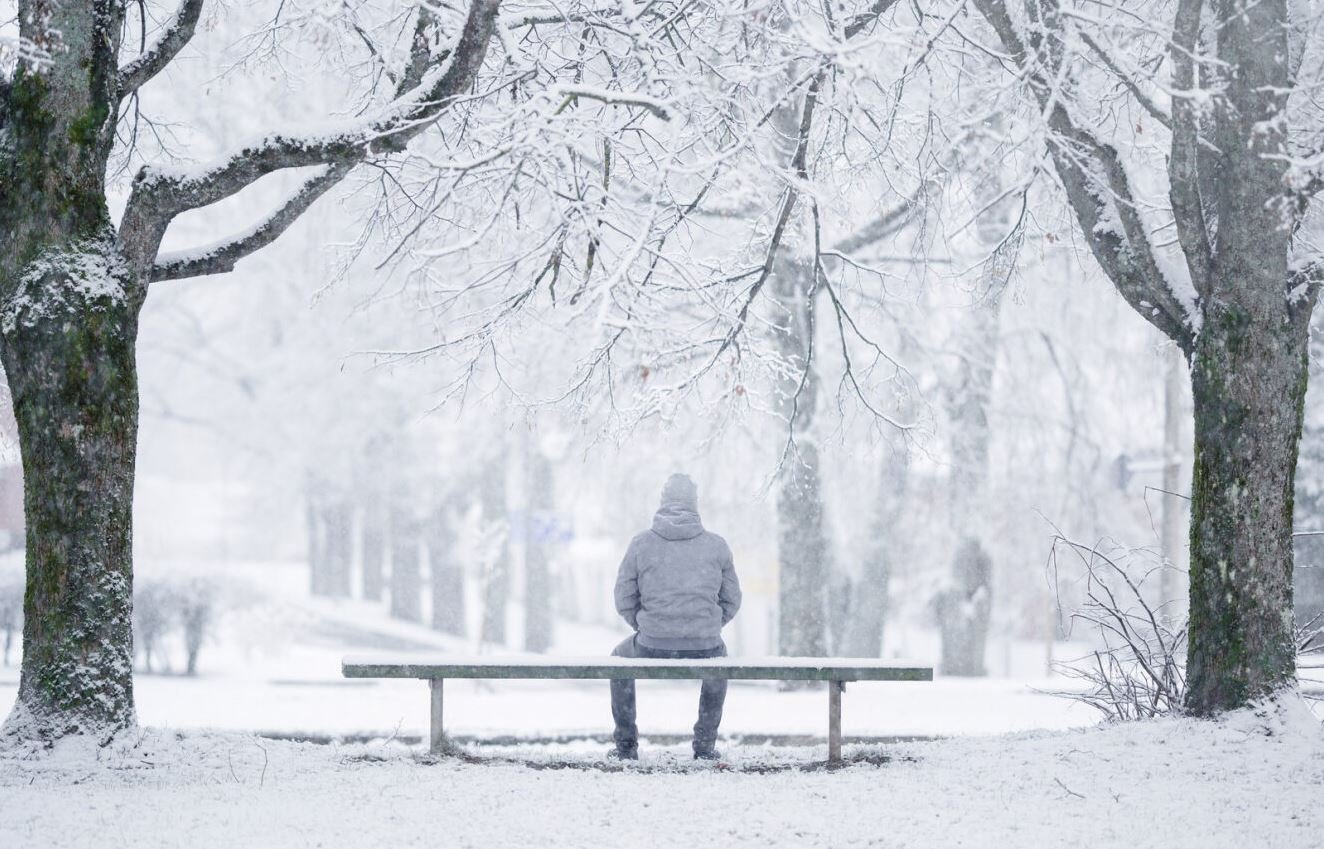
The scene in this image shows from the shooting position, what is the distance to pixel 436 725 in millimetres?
6734

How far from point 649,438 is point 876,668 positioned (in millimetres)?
9690

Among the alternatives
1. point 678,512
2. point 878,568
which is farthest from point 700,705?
point 878,568

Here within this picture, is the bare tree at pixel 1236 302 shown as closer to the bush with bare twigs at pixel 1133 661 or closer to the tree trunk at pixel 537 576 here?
the bush with bare twigs at pixel 1133 661

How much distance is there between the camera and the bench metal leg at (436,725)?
21.9ft

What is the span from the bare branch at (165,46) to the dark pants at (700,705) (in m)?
4.08

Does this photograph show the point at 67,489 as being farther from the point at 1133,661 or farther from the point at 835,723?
the point at 1133,661

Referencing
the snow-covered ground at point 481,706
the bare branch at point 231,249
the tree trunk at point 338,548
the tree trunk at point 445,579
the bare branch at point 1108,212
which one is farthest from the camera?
the tree trunk at point 338,548

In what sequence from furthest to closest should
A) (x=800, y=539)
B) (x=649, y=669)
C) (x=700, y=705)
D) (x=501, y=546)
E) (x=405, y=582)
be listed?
(x=405, y=582) → (x=501, y=546) → (x=800, y=539) → (x=700, y=705) → (x=649, y=669)

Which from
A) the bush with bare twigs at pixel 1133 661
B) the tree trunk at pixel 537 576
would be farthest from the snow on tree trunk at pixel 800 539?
the tree trunk at pixel 537 576

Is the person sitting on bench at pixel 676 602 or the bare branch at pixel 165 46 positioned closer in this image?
the bare branch at pixel 165 46

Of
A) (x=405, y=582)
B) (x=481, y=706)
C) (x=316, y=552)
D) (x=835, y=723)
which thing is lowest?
(x=405, y=582)

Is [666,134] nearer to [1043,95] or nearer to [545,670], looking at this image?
[1043,95]

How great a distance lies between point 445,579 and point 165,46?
72.9 feet

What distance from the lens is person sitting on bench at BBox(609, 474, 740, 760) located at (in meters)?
6.86
